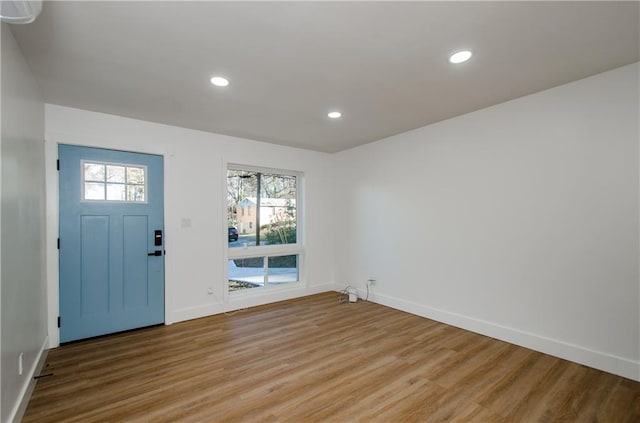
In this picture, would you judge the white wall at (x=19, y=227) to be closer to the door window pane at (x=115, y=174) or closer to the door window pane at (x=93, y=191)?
the door window pane at (x=93, y=191)

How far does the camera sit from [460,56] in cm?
221

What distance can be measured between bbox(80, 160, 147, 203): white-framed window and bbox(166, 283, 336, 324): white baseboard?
5.03 ft

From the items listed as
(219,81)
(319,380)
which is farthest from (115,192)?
(319,380)

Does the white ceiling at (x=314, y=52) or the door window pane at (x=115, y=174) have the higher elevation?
the white ceiling at (x=314, y=52)

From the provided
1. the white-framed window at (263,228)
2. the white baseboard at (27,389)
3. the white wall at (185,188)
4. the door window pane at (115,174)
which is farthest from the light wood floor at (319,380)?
the door window pane at (115,174)

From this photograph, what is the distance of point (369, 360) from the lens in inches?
108

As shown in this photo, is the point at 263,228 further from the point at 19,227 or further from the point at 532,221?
the point at 532,221

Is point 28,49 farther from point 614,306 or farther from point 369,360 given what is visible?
point 614,306

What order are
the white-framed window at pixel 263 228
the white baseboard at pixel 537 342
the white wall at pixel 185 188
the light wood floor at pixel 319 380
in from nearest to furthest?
the light wood floor at pixel 319 380 < the white baseboard at pixel 537 342 < the white wall at pixel 185 188 < the white-framed window at pixel 263 228

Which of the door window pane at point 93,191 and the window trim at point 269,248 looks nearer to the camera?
the door window pane at point 93,191

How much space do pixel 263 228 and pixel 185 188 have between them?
1.40m

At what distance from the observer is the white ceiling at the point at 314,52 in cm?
175

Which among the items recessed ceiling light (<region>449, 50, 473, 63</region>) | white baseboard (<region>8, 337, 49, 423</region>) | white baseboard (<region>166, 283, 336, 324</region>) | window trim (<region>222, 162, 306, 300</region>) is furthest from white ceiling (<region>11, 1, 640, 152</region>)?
white baseboard (<region>166, 283, 336, 324</region>)

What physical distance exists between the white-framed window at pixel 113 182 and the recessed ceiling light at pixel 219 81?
170 cm
